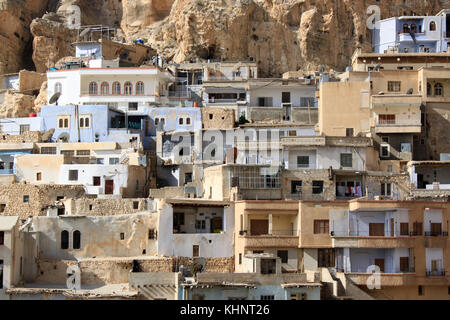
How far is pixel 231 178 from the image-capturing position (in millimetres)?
39312

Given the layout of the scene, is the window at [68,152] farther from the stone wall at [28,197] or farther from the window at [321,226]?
the window at [321,226]

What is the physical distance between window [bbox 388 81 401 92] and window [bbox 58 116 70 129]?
1736 cm

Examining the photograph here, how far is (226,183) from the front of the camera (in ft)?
129

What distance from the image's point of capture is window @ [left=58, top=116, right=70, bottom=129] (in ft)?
162

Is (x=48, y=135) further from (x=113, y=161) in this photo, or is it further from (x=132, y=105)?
(x=132, y=105)

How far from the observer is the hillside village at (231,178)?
35812 millimetres

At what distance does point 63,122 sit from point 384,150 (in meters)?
17.3

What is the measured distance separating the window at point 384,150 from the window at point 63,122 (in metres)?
16.9

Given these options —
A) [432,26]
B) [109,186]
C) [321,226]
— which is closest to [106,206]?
[109,186]

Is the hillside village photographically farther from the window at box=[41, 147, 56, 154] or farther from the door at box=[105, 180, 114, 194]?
the window at box=[41, 147, 56, 154]

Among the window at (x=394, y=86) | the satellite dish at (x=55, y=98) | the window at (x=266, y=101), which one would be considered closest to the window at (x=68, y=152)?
the satellite dish at (x=55, y=98)

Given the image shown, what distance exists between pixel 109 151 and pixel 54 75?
9329 millimetres
